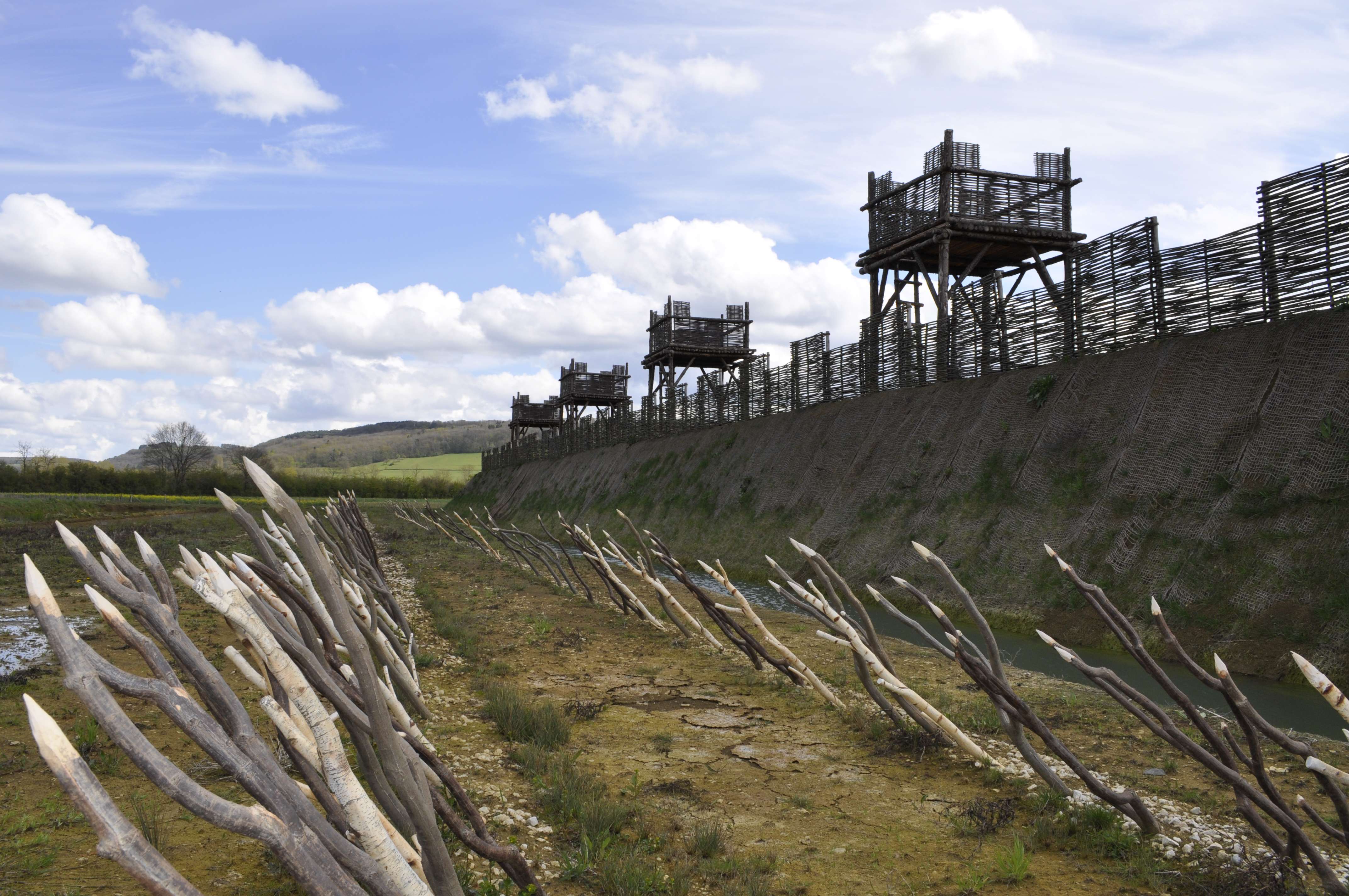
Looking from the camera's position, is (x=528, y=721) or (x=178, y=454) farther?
(x=178, y=454)

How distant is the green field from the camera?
97750 mm

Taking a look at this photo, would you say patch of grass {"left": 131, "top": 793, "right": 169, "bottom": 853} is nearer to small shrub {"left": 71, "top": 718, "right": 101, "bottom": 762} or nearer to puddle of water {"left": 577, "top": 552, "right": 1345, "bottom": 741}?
small shrub {"left": 71, "top": 718, "right": 101, "bottom": 762}

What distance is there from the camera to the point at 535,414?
54938 mm

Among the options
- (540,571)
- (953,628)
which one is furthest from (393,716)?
(540,571)

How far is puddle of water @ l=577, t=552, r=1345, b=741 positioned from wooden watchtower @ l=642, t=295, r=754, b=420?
2003 cm

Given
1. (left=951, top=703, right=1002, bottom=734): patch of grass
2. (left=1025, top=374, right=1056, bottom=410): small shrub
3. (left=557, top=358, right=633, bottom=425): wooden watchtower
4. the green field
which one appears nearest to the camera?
(left=951, top=703, right=1002, bottom=734): patch of grass

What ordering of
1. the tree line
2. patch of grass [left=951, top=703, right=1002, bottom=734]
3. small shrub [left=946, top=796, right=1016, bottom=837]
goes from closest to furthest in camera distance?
small shrub [left=946, top=796, right=1016, bottom=837] → patch of grass [left=951, top=703, right=1002, bottom=734] → the tree line

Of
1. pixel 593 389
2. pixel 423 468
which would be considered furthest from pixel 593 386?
pixel 423 468

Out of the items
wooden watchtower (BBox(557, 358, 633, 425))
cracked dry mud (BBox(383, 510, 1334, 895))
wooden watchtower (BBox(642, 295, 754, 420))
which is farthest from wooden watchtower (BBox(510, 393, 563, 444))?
cracked dry mud (BBox(383, 510, 1334, 895))

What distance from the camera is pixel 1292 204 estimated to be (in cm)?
1076

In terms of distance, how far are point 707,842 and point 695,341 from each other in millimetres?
28156

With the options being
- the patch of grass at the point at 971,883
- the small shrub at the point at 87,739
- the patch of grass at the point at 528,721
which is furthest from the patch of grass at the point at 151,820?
the patch of grass at the point at 971,883

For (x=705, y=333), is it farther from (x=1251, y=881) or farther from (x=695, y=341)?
(x=1251, y=881)

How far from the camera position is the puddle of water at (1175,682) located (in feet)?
21.9
